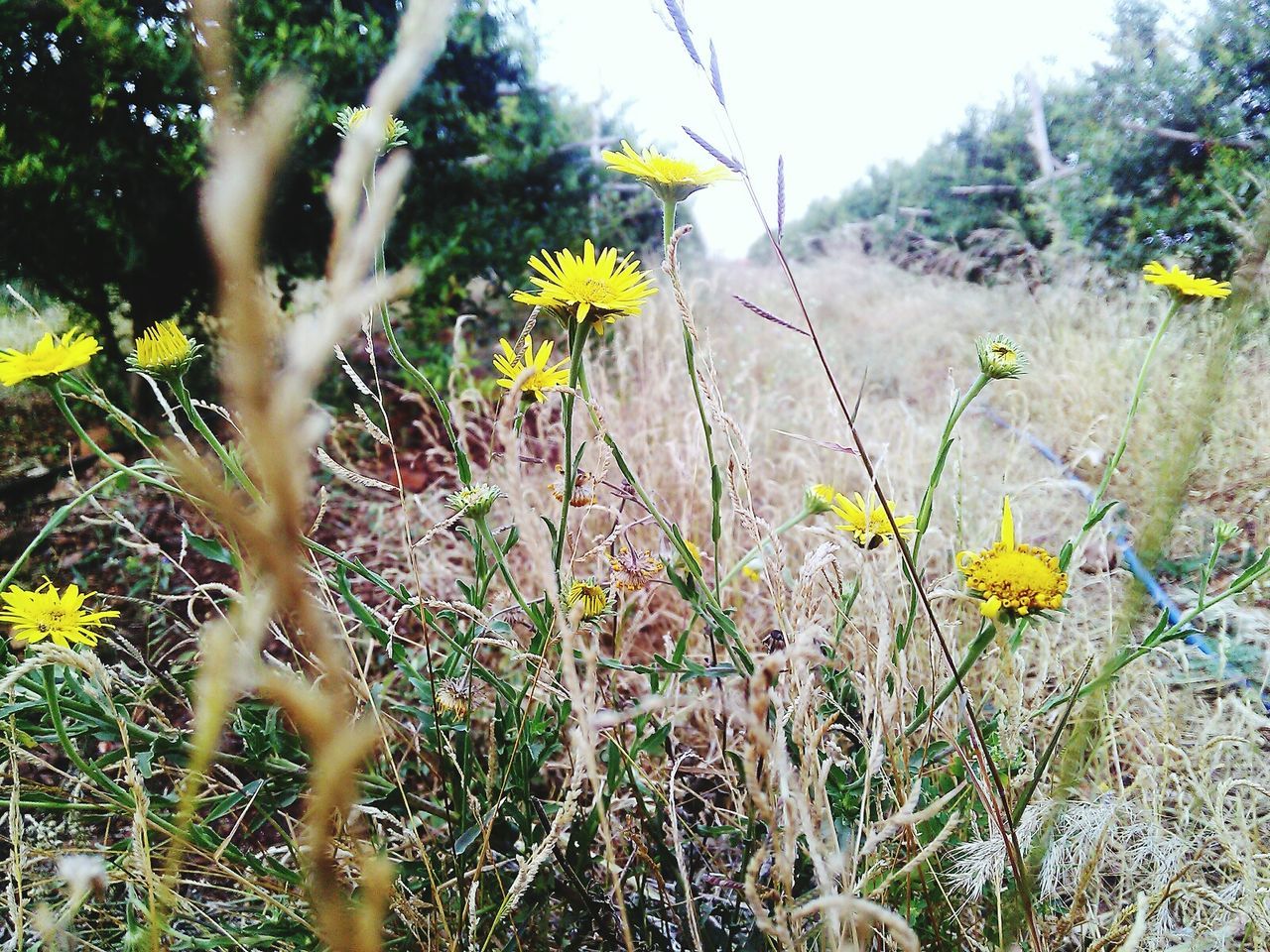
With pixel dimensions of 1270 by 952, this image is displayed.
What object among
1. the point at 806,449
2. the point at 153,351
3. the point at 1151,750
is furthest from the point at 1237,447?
the point at 153,351

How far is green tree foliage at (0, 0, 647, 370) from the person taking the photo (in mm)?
2086

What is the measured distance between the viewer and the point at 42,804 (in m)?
0.77

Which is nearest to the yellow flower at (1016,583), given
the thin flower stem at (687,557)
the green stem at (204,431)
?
the thin flower stem at (687,557)

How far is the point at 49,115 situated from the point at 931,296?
539cm

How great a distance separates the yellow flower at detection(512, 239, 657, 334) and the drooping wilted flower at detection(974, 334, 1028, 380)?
0.40m

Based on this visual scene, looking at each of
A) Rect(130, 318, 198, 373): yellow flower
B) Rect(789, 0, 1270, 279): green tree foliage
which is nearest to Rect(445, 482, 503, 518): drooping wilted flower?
Rect(130, 318, 198, 373): yellow flower

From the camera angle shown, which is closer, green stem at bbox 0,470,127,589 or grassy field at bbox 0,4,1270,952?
grassy field at bbox 0,4,1270,952

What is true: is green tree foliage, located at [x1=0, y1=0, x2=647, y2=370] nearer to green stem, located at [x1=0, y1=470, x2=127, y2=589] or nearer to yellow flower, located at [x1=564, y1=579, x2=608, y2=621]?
green stem, located at [x1=0, y1=470, x2=127, y2=589]

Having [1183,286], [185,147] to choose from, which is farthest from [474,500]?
[185,147]

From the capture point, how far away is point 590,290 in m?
0.77

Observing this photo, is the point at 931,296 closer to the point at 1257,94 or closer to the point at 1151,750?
the point at 1257,94

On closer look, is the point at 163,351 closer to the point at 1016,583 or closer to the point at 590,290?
the point at 590,290

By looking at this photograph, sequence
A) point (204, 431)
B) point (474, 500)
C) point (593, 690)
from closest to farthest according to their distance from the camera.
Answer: point (593, 690) → point (204, 431) → point (474, 500)

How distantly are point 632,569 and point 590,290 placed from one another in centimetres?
34
